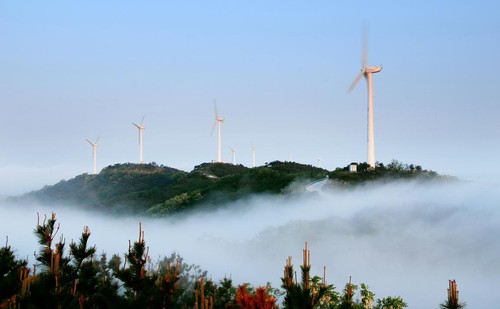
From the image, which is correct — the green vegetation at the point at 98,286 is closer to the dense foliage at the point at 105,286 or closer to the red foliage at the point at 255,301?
the dense foliage at the point at 105,286

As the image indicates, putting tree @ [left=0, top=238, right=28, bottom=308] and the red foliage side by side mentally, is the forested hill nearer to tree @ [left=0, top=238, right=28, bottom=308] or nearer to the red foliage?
tree @ [left=0, top=238, right=28, bottom=308]

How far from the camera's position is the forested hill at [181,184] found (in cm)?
6128

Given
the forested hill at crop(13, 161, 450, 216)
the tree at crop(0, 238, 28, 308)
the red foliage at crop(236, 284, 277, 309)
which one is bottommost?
the tree at crop(0, 238, 28, 308)

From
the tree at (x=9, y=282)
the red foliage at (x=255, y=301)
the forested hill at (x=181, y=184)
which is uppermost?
the forested hill at (x=181, y=184)

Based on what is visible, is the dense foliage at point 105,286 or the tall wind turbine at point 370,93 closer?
the dense foliage at point 105,286

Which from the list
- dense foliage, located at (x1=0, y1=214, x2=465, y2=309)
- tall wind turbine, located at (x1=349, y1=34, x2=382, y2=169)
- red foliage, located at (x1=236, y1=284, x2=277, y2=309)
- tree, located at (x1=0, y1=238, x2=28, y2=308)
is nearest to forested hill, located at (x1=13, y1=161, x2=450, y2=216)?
tall wind turbine, located at (x1=349, y1=34, x2=382, y2=169)

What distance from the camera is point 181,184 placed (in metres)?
89.8

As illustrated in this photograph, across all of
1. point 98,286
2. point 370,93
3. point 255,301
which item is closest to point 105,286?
point 98,286

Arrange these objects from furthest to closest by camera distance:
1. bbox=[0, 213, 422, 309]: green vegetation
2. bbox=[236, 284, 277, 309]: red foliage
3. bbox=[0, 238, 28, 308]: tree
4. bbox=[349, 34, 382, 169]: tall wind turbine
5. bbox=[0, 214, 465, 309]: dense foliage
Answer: bbox=[349, 34, 382, 169]: tall wind turbine
bbox=[0, 238, 28, 308]: tree
bbox=[0, 213, 422, 309]: green vegetation
bbox=[0, 214, 465, 309]: dense foliage
bbox=[236, 284, 277, 309]: red foliage

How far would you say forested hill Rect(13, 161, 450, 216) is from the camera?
201 feet

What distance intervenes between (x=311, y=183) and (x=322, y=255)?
86.3ft

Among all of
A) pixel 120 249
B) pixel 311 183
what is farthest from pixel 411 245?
pixel 311 183

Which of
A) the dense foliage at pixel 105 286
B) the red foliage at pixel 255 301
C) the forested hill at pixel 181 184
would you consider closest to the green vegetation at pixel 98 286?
the dense foliage at pixel 105 286

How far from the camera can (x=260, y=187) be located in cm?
6625
